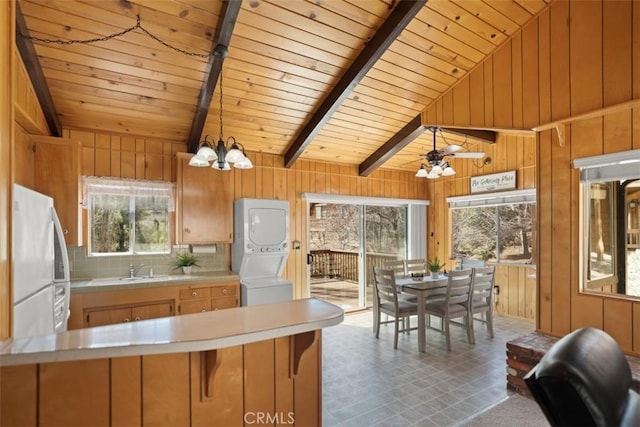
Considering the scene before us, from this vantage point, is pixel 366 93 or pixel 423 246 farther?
pixel 423 246

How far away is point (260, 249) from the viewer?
4078 mm

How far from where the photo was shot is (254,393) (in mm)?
1508

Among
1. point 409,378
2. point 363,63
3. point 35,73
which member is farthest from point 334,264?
point 35,73

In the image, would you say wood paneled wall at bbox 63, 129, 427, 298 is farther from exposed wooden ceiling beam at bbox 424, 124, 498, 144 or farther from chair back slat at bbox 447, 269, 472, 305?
chair back slat at bbox 447, 269, 472, 305

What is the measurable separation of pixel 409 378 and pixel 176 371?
2407 millimetres

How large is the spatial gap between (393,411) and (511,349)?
1.18 m

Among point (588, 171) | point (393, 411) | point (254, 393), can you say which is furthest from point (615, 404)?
point (588, 171)

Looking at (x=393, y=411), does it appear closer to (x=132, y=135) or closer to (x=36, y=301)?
(x=36, y=301)

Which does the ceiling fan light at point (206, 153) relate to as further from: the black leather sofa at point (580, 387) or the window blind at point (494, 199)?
the window blind at point (494, 199)

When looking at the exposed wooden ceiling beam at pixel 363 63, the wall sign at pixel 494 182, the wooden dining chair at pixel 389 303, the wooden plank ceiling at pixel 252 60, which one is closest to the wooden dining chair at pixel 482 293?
the wooden dining chair at pixel 389 303

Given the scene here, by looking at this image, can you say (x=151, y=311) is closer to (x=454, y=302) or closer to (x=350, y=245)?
(x=454, y=302)

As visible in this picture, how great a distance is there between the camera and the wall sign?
16.2 feet

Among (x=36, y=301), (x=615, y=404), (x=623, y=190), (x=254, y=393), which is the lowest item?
(x=254, y=393)

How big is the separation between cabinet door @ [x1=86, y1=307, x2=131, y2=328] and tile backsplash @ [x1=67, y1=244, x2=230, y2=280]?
61 cm
